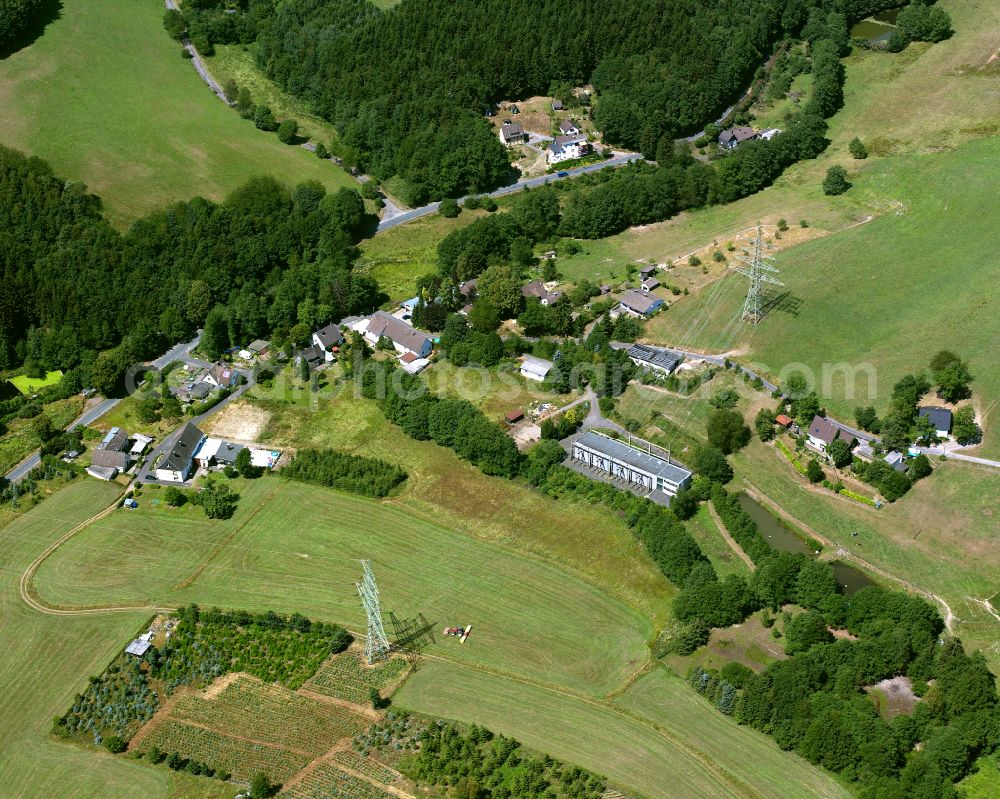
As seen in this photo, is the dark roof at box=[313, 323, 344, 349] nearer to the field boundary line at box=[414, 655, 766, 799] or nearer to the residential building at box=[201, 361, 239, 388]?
the residential building at box=[201, 361, 239, 388]

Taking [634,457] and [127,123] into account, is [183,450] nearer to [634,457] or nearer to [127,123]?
[634,457]

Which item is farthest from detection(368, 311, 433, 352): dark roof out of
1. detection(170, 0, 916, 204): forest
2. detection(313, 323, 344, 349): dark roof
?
detection(170, 0, 916, 204): forest

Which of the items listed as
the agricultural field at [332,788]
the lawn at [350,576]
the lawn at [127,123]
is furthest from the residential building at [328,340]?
the agricultural field at [332,788]

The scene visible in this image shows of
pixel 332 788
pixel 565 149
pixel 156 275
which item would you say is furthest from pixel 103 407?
pixel 565 149

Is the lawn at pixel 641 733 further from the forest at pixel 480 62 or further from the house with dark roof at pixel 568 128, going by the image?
the house with dark roof at pixel 568 128

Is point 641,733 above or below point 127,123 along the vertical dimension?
below

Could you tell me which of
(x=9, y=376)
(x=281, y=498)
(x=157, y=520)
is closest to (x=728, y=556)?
(x=281, y=498)
